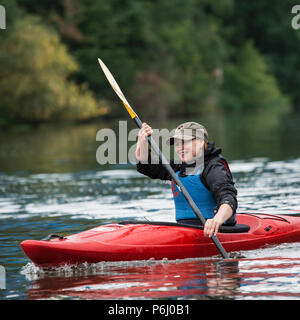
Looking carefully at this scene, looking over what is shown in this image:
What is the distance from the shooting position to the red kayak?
579 cm

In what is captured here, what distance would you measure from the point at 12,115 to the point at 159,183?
2405cm

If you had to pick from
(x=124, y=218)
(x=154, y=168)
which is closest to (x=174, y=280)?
(x=154, y=168)

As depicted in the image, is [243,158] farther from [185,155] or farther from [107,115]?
[107,115]

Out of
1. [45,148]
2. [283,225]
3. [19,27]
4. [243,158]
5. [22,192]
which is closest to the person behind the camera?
[283,225]

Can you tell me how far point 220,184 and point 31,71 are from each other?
1088 inches

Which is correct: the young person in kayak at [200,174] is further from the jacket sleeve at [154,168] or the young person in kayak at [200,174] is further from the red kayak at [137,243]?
the red kayak at [137,243]

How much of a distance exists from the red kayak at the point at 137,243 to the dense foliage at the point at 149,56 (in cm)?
2689

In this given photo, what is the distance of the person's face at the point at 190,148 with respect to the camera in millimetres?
6070

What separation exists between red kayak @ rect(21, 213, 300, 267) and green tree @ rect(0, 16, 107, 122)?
26866 mm

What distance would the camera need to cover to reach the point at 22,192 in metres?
11.6

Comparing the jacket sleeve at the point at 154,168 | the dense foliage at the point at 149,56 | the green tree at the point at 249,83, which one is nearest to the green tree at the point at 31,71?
the dense foliage at the point at 149,56

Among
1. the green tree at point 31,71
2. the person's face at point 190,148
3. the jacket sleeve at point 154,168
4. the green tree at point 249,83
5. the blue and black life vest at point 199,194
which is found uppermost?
the green tree at point 249,83

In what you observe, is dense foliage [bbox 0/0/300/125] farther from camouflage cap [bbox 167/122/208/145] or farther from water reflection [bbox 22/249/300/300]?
water reflection [bbox 22/249/300/300]

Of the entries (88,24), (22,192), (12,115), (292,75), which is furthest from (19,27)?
(292,75)
